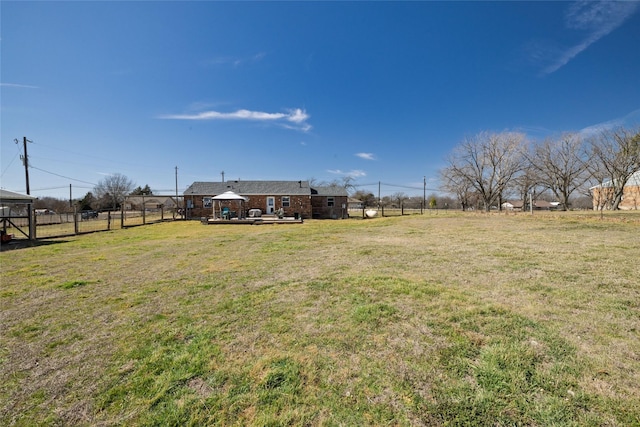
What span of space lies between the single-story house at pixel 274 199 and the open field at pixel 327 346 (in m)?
20.8

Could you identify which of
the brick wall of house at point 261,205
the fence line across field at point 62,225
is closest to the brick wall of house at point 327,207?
the brick wall of house at point 261,205

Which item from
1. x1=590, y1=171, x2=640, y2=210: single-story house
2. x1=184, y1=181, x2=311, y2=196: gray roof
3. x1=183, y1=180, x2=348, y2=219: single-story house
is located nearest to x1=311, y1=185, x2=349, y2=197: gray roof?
x1=183, y1=180, x2=348, y2=219: single-story house

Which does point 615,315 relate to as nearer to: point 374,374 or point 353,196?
point 374,374

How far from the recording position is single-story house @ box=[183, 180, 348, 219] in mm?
26562

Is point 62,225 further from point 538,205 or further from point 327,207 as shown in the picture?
point 538,205

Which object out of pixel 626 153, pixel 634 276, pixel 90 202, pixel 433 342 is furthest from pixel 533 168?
pixel 90 202

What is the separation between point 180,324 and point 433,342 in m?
3.10

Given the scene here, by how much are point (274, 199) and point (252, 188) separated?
2.94 metres

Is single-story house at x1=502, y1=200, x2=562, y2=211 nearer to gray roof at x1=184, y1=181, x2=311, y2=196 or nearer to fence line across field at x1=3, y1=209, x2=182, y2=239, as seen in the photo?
gray roof at x1=184, y1=181, x2=311, y2=196

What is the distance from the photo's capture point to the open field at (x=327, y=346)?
2035mm

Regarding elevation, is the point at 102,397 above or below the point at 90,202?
below

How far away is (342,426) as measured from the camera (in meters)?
1.88

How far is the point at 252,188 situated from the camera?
2783cm

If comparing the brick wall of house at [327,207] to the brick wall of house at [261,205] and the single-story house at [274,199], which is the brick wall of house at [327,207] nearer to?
the single-story house at [274,199]
